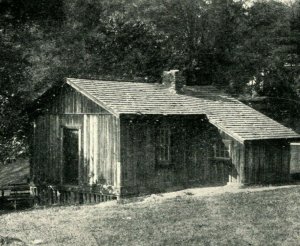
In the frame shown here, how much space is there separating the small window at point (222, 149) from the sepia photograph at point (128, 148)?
5cm

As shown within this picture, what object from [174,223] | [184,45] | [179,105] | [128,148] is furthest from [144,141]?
[184,45]

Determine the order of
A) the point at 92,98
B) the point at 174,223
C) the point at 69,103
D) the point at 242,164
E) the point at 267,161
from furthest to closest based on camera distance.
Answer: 1. the point at 267,161
2. the point at 69,103
3. the point at 242,164
4. the point at 92,98
5. the point at 174,223

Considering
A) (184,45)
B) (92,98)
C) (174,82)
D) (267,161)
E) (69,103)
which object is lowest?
(267,161)

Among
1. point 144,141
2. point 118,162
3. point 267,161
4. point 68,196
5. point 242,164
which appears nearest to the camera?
point 118,162

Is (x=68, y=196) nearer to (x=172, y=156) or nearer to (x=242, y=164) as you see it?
(x=172, y=156)

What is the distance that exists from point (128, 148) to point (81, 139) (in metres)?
2.45

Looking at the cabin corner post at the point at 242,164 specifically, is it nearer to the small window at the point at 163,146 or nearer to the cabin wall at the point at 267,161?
the cabin wall at the point at 267,161

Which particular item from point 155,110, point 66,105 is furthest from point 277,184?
point 66,105

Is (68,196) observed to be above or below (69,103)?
below

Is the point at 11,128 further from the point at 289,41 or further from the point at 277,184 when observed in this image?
the point at 289,41

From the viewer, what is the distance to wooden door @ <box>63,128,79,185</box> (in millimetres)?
22719

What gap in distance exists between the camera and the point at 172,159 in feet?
73.8

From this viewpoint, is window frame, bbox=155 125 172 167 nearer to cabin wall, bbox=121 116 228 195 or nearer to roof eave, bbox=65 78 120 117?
cabin wall, bbox=121 116 228 195

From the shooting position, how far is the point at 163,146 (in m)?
22.2
